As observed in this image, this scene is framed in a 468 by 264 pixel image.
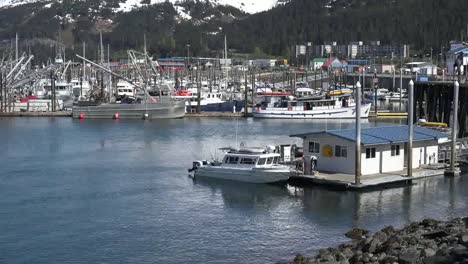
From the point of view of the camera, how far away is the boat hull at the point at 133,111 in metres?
49.8

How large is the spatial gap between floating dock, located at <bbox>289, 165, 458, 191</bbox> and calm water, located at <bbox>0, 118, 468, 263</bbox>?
10.9 inches

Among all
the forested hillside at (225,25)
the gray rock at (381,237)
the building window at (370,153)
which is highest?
the forested hillside at (225,25)

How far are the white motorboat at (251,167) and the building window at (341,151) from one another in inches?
60.4

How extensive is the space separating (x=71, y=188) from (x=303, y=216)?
8172 millimetres

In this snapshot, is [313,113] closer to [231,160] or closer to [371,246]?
[231,160]

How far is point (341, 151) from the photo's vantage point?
2367cm

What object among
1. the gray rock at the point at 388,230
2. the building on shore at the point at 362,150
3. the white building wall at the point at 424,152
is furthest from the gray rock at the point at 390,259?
the white building wall at the point at 424,152

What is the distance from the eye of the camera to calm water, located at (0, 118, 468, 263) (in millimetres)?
17156

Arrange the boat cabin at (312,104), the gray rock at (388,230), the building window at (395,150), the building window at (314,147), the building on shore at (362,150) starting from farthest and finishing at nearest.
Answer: the boat cabin at (312,104) → the building window at (314,147) → the building window at (395,150) → the building on shore at (362,150) → the gray rock at (388,230)

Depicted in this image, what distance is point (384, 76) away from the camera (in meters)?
83.1

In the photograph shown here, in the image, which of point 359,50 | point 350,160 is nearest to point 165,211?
point 350,160

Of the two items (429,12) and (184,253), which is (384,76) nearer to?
(429,12)

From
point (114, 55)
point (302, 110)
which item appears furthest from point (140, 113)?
point (114, 55)

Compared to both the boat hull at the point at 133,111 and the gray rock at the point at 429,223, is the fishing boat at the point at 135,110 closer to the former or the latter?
the boat hull at the point at 133,111
